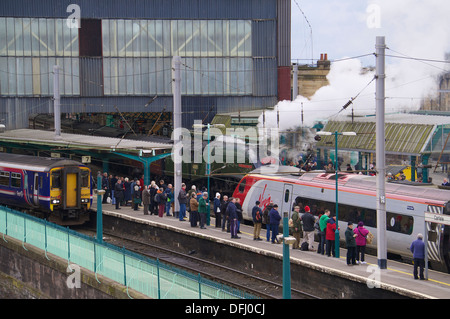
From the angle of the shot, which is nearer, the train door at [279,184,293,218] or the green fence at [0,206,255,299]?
the green fence at [0,206,255,299]

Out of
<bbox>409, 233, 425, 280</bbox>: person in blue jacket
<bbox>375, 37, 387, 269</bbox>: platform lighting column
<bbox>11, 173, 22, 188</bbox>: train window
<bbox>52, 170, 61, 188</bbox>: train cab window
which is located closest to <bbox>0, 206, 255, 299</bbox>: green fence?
<bbox>52, 170, 61, 188</bbox>: train cab window

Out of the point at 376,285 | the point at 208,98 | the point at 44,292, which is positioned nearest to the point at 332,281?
the point at 376,285

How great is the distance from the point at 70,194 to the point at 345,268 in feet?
44.6

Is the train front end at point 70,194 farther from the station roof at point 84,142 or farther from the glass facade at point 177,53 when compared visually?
the glass facade at point 177,53

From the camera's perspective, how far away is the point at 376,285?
60.6ft

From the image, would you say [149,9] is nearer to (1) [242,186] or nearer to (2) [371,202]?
(1) [242,186]

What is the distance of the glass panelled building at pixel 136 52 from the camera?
1864 inches

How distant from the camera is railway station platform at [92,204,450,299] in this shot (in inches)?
714

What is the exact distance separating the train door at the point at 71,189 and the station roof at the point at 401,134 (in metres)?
12.6

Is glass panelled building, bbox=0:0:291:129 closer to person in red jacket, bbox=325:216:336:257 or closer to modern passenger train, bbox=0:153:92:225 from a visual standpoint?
modern passenger train, bbox=0:153:92:225

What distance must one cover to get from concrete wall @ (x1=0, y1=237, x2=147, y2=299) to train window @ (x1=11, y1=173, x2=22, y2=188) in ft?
21.1

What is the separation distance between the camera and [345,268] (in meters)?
20.6

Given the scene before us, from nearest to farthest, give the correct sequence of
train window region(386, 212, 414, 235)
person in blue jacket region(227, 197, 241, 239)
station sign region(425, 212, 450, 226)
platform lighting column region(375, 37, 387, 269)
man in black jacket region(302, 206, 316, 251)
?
station sign region(425, 212, 450, 226), platform lighting column region(375, 37, 387, 269), train window region(386, 212, 414, 235), man in black jacket region(302, 206, 316, 251), person in blue jacket region(227, 197, 241, 239)

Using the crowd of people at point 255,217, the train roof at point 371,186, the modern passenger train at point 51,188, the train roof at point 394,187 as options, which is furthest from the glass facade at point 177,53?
the train roof at point 394,187
